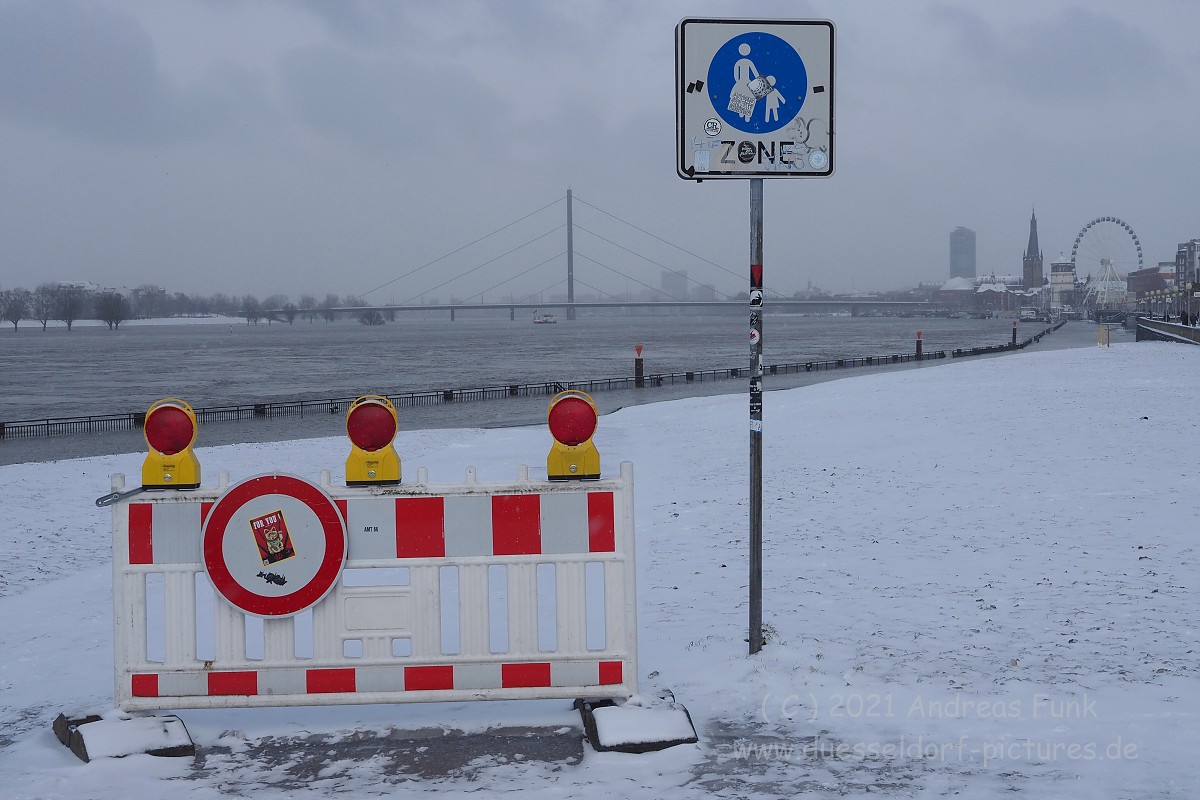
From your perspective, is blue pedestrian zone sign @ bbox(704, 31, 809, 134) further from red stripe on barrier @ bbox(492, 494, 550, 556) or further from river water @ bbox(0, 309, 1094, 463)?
river water @ bbox(0, 309, 1094, 463)

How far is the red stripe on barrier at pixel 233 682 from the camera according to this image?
4.41m

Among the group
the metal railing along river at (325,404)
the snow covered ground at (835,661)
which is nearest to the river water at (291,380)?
the metal railing along river at (325,404)

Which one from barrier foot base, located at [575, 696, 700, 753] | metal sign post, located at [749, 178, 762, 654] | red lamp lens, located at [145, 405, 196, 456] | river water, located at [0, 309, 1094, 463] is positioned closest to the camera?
barrier foot base, located at [575, 696, 700, 753]

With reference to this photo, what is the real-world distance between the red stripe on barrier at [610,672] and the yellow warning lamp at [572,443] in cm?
80

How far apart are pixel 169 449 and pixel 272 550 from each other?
0.59 meters

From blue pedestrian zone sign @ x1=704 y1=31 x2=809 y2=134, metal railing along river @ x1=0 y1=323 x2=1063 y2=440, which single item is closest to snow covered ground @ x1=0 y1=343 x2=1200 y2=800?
blue pedestrian zone sign @ x1=704 y1=31 x2=809 y2=134

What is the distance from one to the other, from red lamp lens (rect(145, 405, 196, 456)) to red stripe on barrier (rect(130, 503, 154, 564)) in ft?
0.79

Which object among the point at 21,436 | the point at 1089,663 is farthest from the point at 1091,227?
the point at 1089,663

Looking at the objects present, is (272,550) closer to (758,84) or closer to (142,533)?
(142,533)

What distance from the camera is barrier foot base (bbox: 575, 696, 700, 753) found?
13.8 feet

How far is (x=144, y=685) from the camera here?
444 centimetres

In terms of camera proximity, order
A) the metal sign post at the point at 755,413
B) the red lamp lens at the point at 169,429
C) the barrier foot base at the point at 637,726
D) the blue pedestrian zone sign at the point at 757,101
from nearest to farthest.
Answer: the barrier foot base at the point at 637,726
the red lamp lens at the point at 169,429
the blue pedestrian zone sign at the point at 757,101
the metal sign post at the point at 755,413

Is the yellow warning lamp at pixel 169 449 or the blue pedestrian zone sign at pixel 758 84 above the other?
the blue pedestrian zone sign at pixel 758 84

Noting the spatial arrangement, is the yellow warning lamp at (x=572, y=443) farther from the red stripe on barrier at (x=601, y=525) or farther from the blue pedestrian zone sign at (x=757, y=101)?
the blue pedestrian zone sign at (x=757, y=101)
